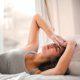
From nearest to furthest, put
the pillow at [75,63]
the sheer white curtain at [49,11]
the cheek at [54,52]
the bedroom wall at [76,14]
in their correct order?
the pillow at [75,63]
the cheek at [54,52]
the bedroom wall at [76,14]
the sheer white curtain at [49,11]

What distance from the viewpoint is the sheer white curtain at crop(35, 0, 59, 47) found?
8.83ft

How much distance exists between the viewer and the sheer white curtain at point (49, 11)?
2691 millimetres

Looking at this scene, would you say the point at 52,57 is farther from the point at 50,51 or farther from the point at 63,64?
the point at 63,64

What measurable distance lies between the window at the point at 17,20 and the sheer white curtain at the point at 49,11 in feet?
0.44

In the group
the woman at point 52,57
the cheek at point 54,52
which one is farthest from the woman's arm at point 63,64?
the cheek at point 54,52

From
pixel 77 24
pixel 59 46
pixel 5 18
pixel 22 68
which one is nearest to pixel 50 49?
pixel 59 46

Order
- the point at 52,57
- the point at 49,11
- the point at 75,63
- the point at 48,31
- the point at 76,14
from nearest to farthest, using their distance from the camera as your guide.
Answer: the point at 75,63
the point at 52,57
the point at 48,31
the point at 76,14
the point at 49,11

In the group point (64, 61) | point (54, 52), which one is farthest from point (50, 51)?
point (64, 61)

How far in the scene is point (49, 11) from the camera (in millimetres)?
2715

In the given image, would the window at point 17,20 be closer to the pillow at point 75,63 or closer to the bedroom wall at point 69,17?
the bedroom wall at point 69,17

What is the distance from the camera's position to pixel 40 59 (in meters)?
1.68

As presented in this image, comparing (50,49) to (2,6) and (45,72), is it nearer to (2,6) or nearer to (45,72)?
(45,72)

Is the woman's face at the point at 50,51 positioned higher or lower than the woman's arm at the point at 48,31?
lower

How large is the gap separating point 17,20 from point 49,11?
18.3 inches
